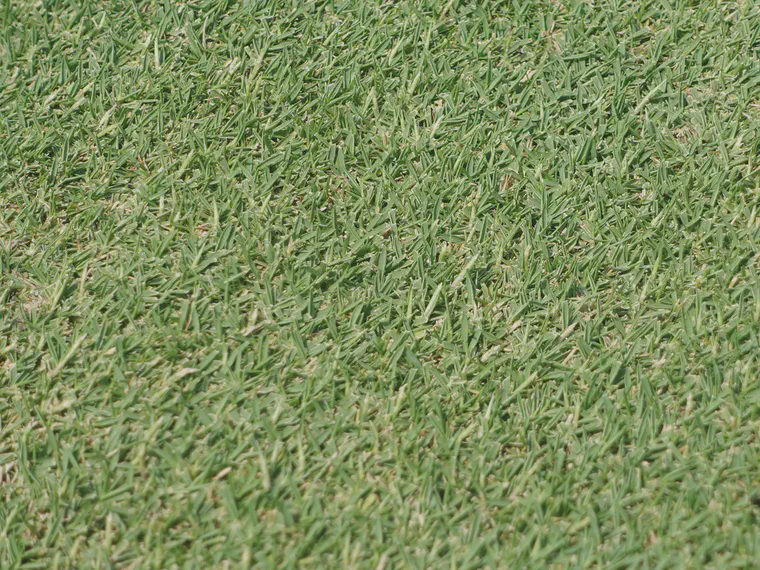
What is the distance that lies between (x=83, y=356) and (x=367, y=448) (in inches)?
39.6

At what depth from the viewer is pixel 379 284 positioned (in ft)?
10.5

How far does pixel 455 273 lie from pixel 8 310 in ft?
5.17

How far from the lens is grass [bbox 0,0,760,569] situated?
2.70 meters

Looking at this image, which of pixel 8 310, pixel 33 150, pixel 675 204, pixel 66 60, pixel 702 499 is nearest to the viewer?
pixel 702 499

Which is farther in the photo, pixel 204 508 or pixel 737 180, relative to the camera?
pixel 737 180

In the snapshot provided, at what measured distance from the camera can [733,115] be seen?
11.8ft

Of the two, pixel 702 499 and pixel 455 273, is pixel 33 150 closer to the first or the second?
pixel 455 273

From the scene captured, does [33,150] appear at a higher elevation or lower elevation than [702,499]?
higher

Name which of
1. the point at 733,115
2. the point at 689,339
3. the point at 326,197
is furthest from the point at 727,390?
the point at 326,197

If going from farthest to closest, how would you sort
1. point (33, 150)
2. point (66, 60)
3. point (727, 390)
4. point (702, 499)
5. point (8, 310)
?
point (66, 60) < point (33, 150) < point (8, 310) < point (727, 390) < point (702, 499)

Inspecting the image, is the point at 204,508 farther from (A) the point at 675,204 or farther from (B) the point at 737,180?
(B) the point at 737,180

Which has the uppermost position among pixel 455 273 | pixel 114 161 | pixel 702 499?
pixel 114 161

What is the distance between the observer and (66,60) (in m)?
3.87

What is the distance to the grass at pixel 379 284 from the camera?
270 cm
